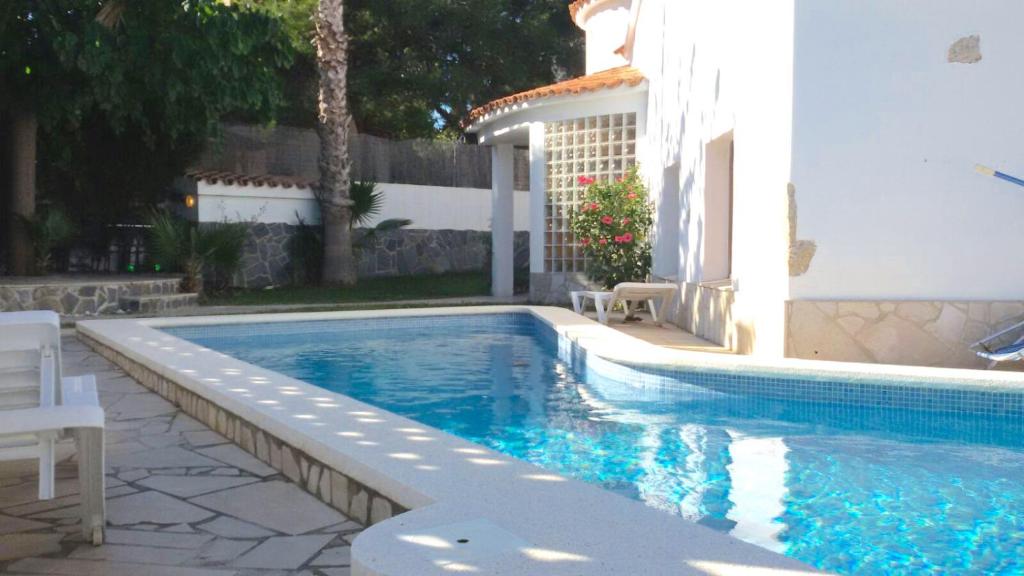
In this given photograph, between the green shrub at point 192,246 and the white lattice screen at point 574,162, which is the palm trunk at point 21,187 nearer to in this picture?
the green shrub at point 192,246

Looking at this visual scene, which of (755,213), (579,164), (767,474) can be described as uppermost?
(579,164)

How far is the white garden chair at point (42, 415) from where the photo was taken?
3.25 m

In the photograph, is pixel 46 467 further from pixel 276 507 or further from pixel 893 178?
pixel 893 178

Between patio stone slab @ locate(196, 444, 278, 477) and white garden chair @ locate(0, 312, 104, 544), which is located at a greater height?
white garden chair @ locate(0, 312, 104, 544)

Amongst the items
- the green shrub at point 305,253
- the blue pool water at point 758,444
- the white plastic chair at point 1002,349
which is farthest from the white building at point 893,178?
the green shrub at point 305,253

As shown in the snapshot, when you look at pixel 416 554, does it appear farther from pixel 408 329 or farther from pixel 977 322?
pixel 408 329

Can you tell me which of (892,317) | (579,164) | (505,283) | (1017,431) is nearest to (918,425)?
(1017,431)

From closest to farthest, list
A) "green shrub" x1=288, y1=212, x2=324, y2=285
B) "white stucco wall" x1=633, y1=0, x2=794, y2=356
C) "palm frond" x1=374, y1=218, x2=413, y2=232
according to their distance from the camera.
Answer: "white stucco wall" x1=633, y1=0, x2=794, y2=356 < "green shrub" x1=288, y1=212, x2=324, y2=285 < "palm frond" x1=374, y1=218, x2=413, y2=232

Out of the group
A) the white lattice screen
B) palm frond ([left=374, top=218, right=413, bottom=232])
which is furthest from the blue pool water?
palm frond ([left=374, top=218, right=413, bottom=232])

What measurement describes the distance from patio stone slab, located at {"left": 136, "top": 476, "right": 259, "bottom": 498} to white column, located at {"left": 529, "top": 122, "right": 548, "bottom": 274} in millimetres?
10339

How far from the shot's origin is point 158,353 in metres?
7.34

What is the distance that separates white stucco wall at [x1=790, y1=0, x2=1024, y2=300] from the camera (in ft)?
24.8

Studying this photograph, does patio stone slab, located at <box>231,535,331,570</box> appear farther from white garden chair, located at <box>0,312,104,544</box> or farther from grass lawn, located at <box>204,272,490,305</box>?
grass lawn, located at <box>204,272,490,305</box>

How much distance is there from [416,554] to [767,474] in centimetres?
291
